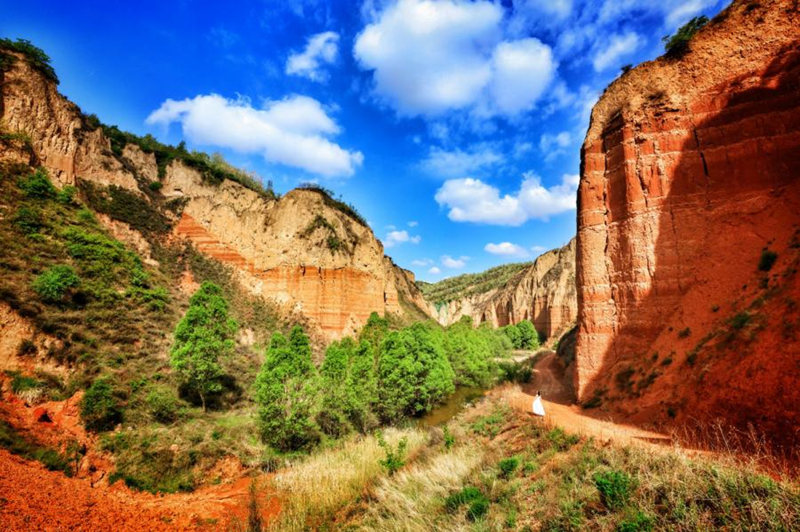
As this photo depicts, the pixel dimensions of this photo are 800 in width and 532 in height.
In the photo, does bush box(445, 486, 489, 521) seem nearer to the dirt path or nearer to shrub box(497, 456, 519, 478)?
shrub box(497, 456, 519, 478)

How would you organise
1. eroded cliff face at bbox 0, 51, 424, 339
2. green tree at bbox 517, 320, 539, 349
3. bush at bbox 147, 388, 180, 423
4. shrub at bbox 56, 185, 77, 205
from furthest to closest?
green tree at bbox 517, 320, 539, 349
eroded cliff face at bbox 0, 51, 424, 339
shrub at bbox 56, 185, 77, 205
bush at bbox 147, 388, 180, 423

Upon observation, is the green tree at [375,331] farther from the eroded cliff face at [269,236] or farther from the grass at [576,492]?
the grass at [576,492]

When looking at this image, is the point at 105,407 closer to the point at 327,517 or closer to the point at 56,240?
the point at 327,517

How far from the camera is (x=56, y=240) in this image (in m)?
23.9

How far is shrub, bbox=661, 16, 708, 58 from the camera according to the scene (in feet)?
62.2

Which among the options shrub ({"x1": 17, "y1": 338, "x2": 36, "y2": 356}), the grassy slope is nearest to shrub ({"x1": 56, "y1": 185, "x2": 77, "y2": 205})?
shrub ({"x1": 17, "y1": 338, "x2": 36, "y2": 356})

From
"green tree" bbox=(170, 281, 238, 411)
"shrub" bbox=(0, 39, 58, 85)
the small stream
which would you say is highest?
"shrub" bbox=(0, 39, 58, 85)

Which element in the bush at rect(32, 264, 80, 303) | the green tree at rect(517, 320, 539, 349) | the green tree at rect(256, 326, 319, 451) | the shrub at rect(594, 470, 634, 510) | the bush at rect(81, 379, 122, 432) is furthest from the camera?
the green tree at rect(517, 320, 539, 349)

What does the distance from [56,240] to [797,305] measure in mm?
39349

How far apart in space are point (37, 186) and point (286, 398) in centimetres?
2642

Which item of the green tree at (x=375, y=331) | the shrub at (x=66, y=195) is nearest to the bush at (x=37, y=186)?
the shrub at (x=66, y=195)

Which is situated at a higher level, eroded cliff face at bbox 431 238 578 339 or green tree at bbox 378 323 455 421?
eroded cliff face at bbox 431 238 578 339

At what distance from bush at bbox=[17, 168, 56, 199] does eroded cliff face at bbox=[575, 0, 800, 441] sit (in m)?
39.9

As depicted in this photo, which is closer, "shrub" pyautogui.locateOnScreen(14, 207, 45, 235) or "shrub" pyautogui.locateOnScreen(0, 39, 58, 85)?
"shrub" pyautogui.locateOnScreen(14, 207, 45, 235)
